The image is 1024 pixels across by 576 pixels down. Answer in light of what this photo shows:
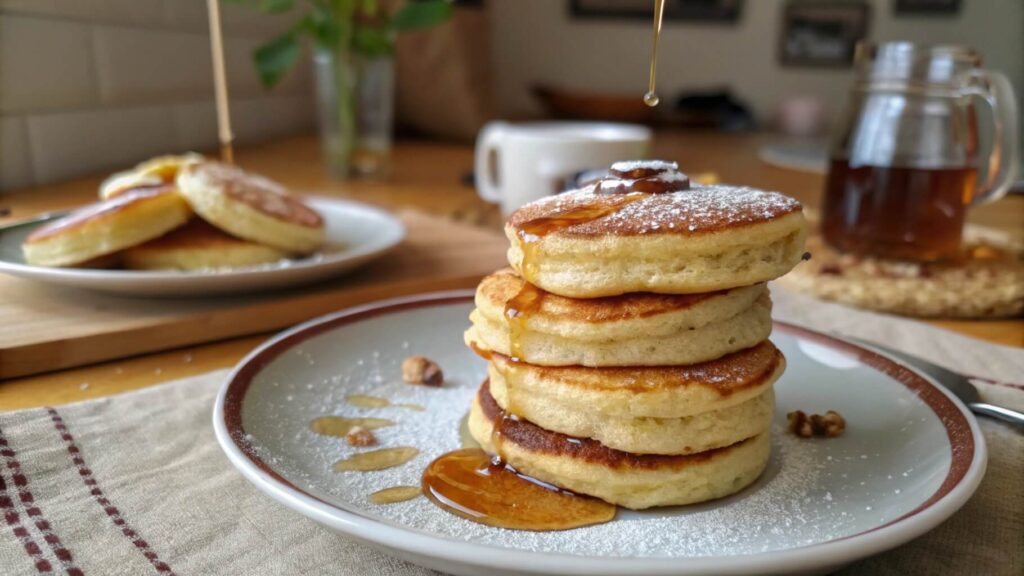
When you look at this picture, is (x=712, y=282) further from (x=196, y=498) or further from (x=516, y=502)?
(x=196, y=498)

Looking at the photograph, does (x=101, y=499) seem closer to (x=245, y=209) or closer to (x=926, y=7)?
(x=245, y=209)

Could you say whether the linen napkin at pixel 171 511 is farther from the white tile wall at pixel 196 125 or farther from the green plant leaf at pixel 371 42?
the white tile wall at pixel 196 125

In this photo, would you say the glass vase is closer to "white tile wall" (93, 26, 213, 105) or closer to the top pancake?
"white tile wall" (93, 26, 213, 105)

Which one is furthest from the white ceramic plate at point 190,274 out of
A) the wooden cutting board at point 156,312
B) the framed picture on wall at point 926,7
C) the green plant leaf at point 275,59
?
the framed picture on wall at point 926,7

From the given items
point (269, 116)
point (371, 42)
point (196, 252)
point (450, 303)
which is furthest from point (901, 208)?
point (269, 116)

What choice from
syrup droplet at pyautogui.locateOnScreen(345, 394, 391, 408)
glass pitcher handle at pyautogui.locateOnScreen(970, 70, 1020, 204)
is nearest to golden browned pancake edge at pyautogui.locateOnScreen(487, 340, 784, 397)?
syrup droplet at pyautogui.locateOnScreen(345, 394, 391, 408)

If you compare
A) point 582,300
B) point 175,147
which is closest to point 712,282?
point 582,300
